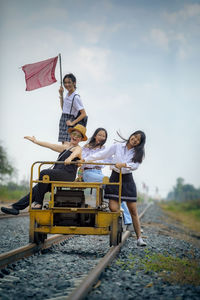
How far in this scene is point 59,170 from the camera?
531cm

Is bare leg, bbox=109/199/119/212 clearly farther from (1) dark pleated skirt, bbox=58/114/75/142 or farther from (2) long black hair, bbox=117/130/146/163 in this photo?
(1) dark pleated skirt, bbox=58/114/75/142

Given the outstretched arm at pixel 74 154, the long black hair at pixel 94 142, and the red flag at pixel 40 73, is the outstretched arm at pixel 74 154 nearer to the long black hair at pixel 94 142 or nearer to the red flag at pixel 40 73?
the long black hair at pixel 94 142

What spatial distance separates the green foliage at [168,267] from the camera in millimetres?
3820

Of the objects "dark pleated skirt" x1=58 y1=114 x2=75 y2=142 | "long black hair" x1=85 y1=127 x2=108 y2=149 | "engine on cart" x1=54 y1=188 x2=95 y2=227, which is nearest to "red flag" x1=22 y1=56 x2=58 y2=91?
"dark pleated skirt" x1=58 y1=114 x2=75 y2=142

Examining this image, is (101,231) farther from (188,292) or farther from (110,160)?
(188,292)

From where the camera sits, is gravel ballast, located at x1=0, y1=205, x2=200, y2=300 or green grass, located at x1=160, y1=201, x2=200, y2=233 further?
green grass, located at x1=160, y1=201, x2=200, y2=233

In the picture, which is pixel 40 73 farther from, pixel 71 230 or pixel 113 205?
pixel 71 230

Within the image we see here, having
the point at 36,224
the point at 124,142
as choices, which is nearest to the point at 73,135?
the point at 124,142

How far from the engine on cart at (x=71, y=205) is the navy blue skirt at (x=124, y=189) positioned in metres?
0.49

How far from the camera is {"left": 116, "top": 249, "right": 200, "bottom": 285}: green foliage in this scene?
382cm

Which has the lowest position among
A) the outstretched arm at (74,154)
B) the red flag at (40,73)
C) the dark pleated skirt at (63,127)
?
the outstretched arm at (74,154)

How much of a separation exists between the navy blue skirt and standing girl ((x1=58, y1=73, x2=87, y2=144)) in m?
1.17

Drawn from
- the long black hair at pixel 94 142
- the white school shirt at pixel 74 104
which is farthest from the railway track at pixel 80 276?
the white school shirt at pixel 74 104

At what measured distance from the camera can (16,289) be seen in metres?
3.43
